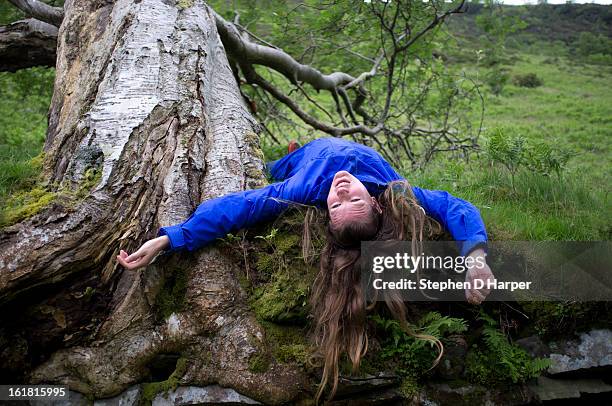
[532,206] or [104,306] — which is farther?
[532,206]

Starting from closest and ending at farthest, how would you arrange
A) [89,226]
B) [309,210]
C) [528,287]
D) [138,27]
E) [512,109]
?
[89,226] < [528,287] < [309,210] < [138,27] < [512,109]

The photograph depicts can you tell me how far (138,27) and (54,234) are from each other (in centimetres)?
239

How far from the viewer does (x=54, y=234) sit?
8.04ft

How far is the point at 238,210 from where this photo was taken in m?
2.86

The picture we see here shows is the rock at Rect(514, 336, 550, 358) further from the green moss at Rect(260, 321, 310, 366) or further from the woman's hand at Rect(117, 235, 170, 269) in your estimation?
the woman's hand at Rect(117, 235, 170, 269)

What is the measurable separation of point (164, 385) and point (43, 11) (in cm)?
497

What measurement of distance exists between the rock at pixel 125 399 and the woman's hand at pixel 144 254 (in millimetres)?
628

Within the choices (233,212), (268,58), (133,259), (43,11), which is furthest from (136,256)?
(268,58)

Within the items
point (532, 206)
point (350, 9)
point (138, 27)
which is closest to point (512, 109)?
point (350, 9)

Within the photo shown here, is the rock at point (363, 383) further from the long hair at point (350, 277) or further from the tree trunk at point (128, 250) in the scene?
the tree trunk at point (128, 250)

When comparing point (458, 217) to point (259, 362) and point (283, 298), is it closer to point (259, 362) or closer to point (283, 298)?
point (283, 298)

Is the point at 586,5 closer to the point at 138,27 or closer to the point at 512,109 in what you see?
the point at 512,109

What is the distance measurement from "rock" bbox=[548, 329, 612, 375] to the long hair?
2.39 ft

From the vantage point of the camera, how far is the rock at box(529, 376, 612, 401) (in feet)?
8.40
